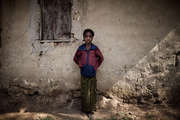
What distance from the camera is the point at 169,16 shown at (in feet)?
9.70

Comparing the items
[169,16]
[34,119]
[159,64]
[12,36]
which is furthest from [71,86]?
[169,16]

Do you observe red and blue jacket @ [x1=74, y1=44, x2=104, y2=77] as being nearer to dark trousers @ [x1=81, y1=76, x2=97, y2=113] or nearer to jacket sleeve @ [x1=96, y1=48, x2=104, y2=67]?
jacket sleeve @ [x1=96, y1=48, x2=104, y2=67]

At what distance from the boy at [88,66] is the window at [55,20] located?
611mm

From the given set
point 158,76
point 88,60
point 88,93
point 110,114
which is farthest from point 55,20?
point 158,76

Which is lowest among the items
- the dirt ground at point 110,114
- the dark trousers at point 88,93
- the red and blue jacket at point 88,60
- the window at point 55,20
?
the dirt ground at point 110,114

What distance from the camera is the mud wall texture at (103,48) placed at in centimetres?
299

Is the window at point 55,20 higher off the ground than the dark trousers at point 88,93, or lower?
higher

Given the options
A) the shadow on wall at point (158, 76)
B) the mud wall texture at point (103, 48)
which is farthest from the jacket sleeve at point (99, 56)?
the shadow on wall at point (158, 76)

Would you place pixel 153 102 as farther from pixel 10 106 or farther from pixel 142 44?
pixel 10 106

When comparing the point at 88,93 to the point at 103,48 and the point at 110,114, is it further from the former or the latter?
the point at 103,48

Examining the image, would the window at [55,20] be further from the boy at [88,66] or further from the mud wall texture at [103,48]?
the boy at [88,66]

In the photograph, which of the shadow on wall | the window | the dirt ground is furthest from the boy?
the shadow on wall

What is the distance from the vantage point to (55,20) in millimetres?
3146

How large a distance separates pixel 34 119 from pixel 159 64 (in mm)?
2763
